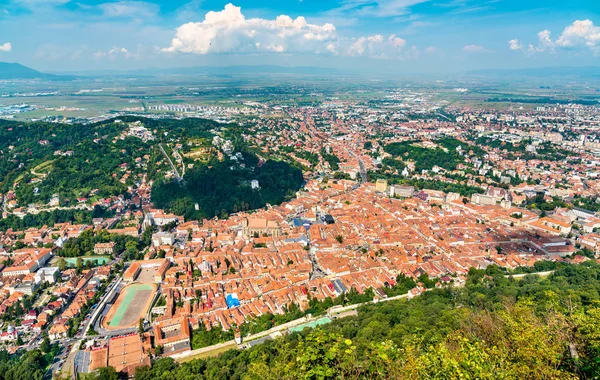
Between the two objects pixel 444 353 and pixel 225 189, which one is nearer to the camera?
pixel 444 353

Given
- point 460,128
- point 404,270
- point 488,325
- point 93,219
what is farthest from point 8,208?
point 460,128

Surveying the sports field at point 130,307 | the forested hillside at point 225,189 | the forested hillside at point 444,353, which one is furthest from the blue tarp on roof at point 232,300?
the forested hillside at point 225,189

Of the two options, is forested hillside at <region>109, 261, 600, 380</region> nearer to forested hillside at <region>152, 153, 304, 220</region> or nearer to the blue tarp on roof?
the blue tarp on roof

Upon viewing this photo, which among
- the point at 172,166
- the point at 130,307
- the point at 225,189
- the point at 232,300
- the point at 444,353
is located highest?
the point at 444,353

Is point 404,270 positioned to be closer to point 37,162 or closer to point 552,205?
point 552,205

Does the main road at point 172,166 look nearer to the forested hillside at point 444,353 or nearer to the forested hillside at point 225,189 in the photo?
the forested hillside at point 225,189

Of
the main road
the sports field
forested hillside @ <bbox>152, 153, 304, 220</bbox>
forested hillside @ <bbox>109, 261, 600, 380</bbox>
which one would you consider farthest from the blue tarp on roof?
the main road

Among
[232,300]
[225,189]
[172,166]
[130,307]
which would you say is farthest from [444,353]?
[172,166]

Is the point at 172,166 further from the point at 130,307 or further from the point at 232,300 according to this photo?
the point at 232,300
